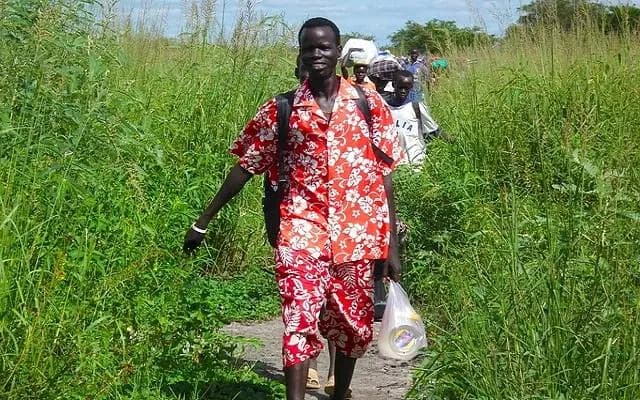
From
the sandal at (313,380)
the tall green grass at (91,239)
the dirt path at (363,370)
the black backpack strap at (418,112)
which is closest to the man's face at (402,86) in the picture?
the black backpack strap at (418,112)

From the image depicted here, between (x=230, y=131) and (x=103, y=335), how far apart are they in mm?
3237

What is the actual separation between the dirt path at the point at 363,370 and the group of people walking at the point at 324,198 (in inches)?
25.3

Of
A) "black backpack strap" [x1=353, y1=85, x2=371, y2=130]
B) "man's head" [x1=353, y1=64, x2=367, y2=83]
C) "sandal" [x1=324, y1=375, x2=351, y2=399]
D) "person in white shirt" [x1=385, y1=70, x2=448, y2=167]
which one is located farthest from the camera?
"man's head" [x1=353, y1=64, x2=367, y2=83]

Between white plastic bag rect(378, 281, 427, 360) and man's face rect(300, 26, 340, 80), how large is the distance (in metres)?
0.99

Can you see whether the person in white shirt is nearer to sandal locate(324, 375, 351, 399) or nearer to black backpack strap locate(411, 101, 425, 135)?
black backpack strap locate(411, 101, 425, 135)

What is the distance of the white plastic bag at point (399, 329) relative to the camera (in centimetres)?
423

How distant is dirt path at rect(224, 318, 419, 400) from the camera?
16.1 ft

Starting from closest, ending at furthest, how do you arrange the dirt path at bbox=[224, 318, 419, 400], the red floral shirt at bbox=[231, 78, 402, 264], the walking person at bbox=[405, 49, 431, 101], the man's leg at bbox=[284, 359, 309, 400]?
the man's leg at bbox=[284, 359, 309, 400] < the red floral shirt at bbox=[231, 78, 402, 264] < the dirt path at bbox=[224, 318, 419, 400] < the walking person at bbox=[405, 49, 431, 101]

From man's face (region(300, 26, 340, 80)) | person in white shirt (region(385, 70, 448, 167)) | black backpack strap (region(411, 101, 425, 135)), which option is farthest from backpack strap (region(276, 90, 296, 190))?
black backpack strap (region(411, 101, 425, 135))

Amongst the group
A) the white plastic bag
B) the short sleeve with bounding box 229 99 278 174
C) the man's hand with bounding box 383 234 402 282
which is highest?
the short sleeve with bounding box 229 99 278 174

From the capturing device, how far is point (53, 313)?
11.7ft

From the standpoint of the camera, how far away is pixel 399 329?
424cm

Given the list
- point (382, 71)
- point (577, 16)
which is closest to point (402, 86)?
point (382, 71)

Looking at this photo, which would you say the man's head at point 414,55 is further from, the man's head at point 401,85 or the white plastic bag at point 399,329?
the white plastic bag at point 399,329
